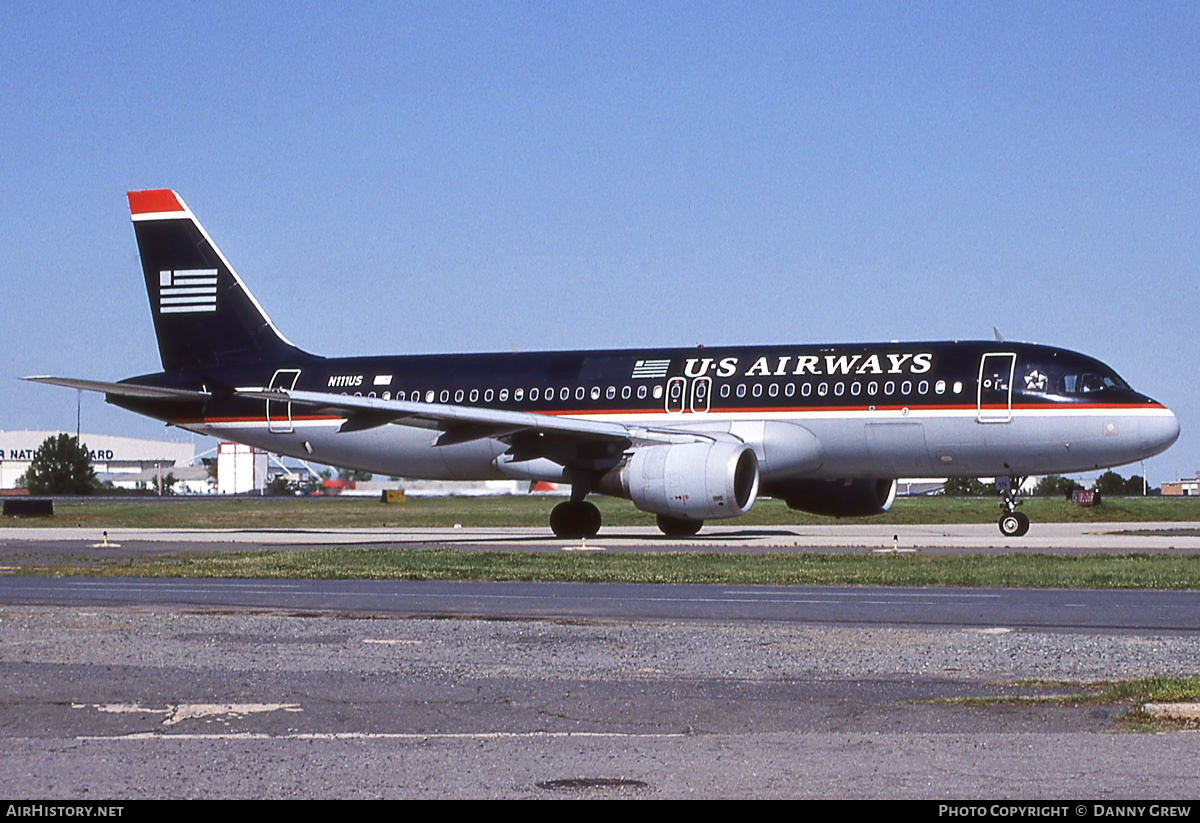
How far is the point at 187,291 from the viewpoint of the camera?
37.3 m

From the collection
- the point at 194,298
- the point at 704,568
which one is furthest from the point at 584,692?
the point at 194,298

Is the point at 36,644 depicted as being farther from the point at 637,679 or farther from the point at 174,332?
the point at 174,332

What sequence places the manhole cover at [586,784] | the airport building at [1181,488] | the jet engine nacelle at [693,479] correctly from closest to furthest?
the manhole cover at [586,784] → the jet engine nacelle at [693,479] → the airport building at [1181,488]

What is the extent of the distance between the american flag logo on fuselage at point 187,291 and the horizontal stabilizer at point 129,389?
225 cm

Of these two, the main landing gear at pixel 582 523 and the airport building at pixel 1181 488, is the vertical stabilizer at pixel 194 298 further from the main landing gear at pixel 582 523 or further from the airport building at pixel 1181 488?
the airport building at pixel 1181 488

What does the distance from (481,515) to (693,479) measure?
1898cm

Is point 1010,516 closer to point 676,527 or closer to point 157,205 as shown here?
point 676,527

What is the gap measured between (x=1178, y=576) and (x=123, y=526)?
107 ft

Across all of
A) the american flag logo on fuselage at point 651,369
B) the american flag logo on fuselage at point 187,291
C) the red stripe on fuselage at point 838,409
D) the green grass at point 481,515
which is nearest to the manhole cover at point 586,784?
the red stripe on fuselage at point 838,409

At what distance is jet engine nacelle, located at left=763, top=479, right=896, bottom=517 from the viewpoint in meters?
Result: 32.9

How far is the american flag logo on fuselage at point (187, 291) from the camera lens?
37.1 meters

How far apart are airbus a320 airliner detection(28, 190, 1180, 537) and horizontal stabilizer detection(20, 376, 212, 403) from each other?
0.05 metres

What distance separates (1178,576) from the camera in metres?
18.1

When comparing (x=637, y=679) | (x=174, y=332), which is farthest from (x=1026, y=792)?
(x=174, y=332)
